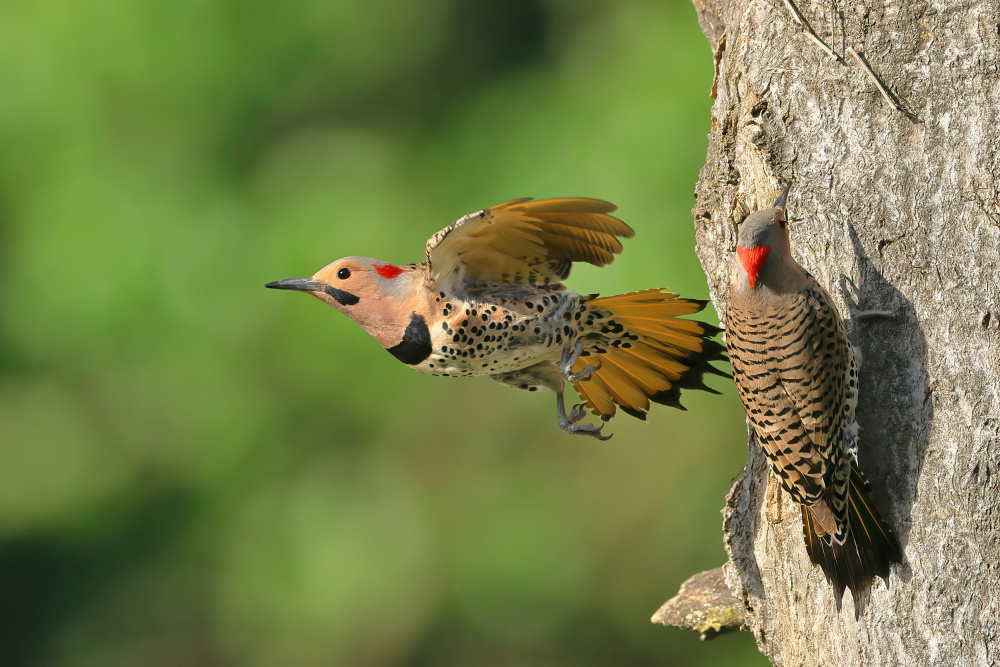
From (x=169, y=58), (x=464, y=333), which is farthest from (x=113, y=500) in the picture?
(x=464, y=333)

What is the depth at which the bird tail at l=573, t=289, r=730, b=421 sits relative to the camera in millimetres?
2211

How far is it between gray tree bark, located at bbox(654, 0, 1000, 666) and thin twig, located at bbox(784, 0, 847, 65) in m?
0.01

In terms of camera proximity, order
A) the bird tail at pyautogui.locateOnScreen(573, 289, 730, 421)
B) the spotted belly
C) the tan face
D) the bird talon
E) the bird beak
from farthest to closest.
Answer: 1. the bird talon
2. the bird tail at pyautogui.locateOnScreen(573, 289, 730, 421)
3. the spotted belly
4. the bird beak
5. the tan face

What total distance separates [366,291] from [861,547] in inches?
47.8

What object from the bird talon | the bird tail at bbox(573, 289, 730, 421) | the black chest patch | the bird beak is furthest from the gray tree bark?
the bird beak

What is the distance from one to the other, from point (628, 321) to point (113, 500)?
5005 millimetres

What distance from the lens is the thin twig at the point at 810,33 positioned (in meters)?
1.97

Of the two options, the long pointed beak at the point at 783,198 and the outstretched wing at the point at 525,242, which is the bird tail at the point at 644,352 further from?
the long pointed beak at the point at 783,198

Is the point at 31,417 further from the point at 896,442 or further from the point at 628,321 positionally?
the point at 896,442

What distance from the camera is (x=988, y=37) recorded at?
183 cm

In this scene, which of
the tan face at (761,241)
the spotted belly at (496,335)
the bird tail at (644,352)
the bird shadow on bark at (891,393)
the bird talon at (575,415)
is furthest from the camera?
the bird talon at (575,415)

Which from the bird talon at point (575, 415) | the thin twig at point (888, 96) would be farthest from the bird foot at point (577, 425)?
the thin twig at point (888, 96)

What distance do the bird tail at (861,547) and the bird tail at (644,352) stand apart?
532 millimetres

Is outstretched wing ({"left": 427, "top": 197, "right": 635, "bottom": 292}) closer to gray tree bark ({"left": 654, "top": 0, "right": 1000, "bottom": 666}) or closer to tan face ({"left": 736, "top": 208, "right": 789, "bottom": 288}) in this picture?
tan face ({"left": 736, "top": 208, "right": 789, "bottom": 288})
